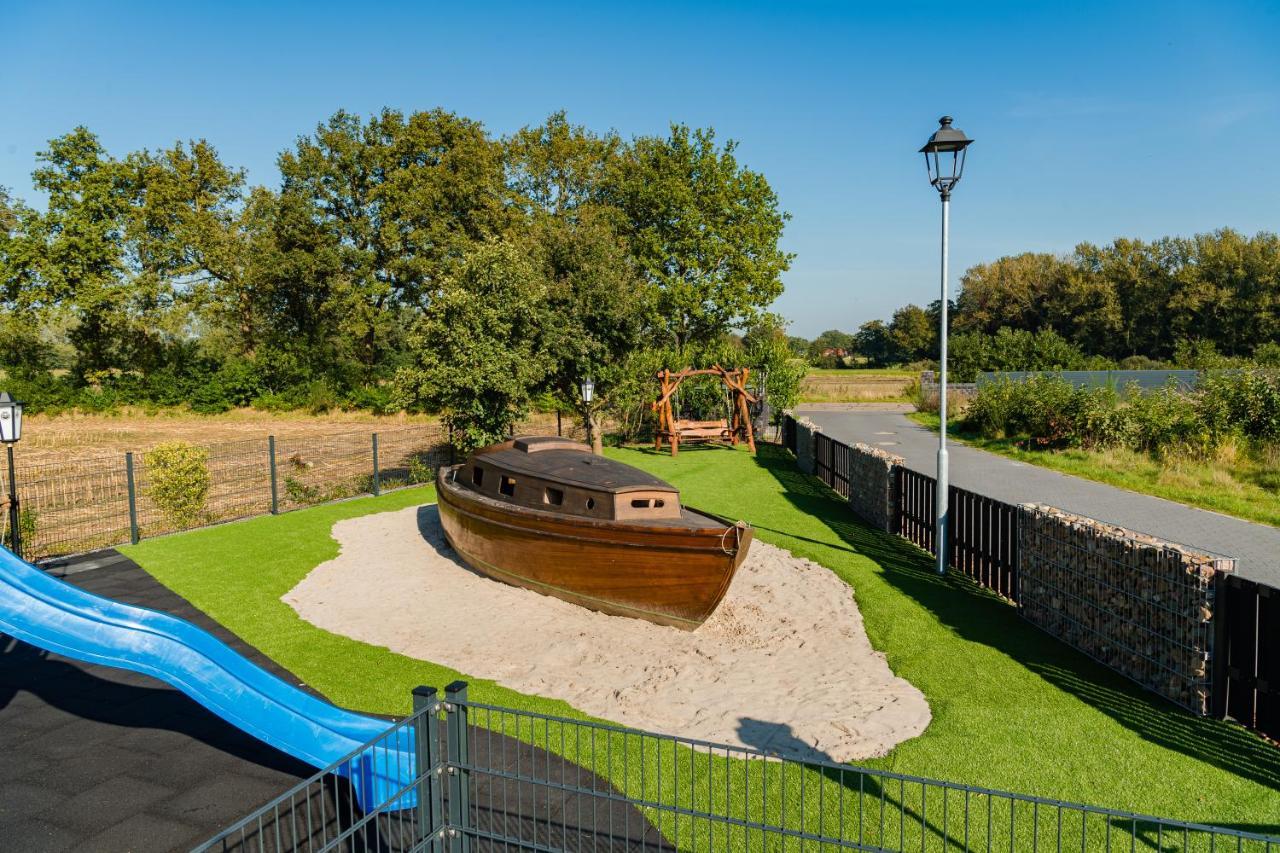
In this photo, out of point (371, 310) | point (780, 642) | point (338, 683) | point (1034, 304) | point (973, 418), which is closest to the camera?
point (338, 683)

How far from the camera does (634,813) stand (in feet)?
18.3

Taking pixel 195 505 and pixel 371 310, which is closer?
pixel 195 505

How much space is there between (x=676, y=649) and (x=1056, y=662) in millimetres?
4259

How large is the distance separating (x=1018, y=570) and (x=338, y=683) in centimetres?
856

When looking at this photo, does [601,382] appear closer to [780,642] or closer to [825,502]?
[825,502]

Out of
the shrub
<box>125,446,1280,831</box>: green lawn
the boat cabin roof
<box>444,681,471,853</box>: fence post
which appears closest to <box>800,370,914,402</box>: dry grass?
<box>125,446,1280,831</box>: green lawn

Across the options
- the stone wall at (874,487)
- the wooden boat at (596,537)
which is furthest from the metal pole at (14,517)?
the stone wall at (874,487)

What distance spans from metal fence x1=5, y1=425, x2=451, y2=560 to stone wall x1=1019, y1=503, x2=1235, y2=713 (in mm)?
15060

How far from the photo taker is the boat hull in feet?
31.3

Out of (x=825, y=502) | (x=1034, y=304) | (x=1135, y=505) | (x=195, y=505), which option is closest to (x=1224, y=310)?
(x=1034, y=304)

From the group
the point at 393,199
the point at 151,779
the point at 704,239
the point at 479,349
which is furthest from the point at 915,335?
the point at 151,779

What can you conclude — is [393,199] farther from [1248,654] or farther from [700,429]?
[1248,654]

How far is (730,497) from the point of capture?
18938 mm

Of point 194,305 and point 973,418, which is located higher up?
point 194,305
